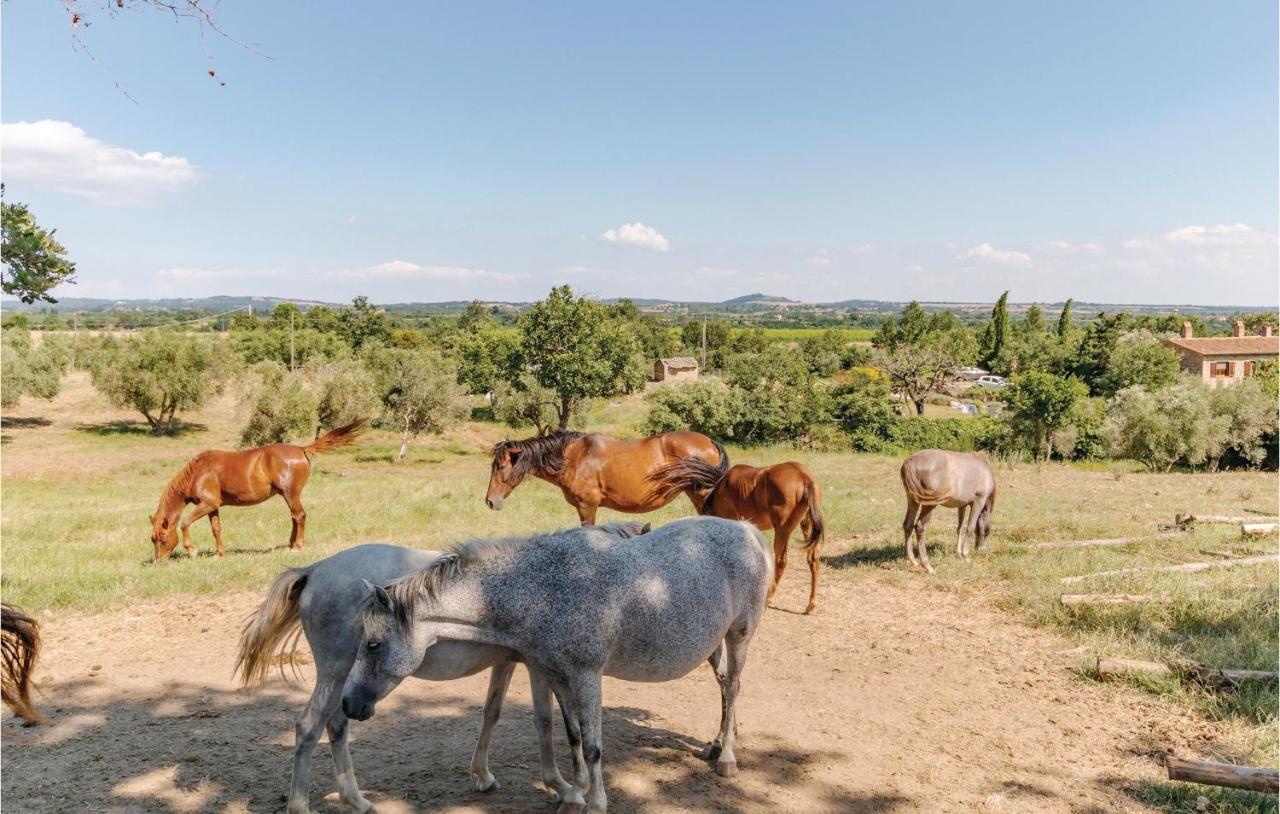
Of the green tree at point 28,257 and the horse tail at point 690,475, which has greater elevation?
the green tree at point 28,257

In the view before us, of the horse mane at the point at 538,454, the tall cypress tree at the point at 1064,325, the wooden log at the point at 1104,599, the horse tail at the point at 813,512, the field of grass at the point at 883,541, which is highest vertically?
the tall cypress tree at the point at 1064,325

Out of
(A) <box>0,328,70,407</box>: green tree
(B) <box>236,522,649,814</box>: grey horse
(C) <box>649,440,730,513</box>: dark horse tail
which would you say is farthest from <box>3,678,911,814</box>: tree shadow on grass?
(A) <box>0,328,70,407</box>: green tree

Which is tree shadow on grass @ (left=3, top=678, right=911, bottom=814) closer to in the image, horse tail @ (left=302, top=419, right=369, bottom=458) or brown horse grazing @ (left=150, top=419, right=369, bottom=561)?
brown horse grazing @ (left=150, top=419, right=369, bottom=561)

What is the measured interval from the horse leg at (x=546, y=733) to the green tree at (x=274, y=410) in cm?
2846

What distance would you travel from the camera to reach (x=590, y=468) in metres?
11.1

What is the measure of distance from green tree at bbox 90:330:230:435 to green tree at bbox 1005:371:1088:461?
4314 cm

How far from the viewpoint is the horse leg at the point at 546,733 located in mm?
4527

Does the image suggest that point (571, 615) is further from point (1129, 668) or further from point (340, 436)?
point (340, 436)

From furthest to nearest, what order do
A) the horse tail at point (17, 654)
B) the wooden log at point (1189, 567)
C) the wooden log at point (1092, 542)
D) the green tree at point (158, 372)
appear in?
the green tree at point (158, 372) < the wooden log at point (1092, 542) < the wooden log at point (1189, 567) < the horse tail at point (17, 654)

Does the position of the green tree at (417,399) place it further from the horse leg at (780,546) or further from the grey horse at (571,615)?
the grey horse at (571,615)

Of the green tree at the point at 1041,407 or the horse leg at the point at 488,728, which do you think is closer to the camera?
the horse leg at the point at 488,728

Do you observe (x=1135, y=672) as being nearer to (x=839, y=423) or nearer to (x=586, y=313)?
(x=586, y=313)

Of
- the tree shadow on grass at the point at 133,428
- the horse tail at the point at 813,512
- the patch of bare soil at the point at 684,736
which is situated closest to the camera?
the patch of bare soil at the point at 684,736

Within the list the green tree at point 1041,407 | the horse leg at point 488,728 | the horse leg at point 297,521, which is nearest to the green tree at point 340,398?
the horse leg at point 297,521
